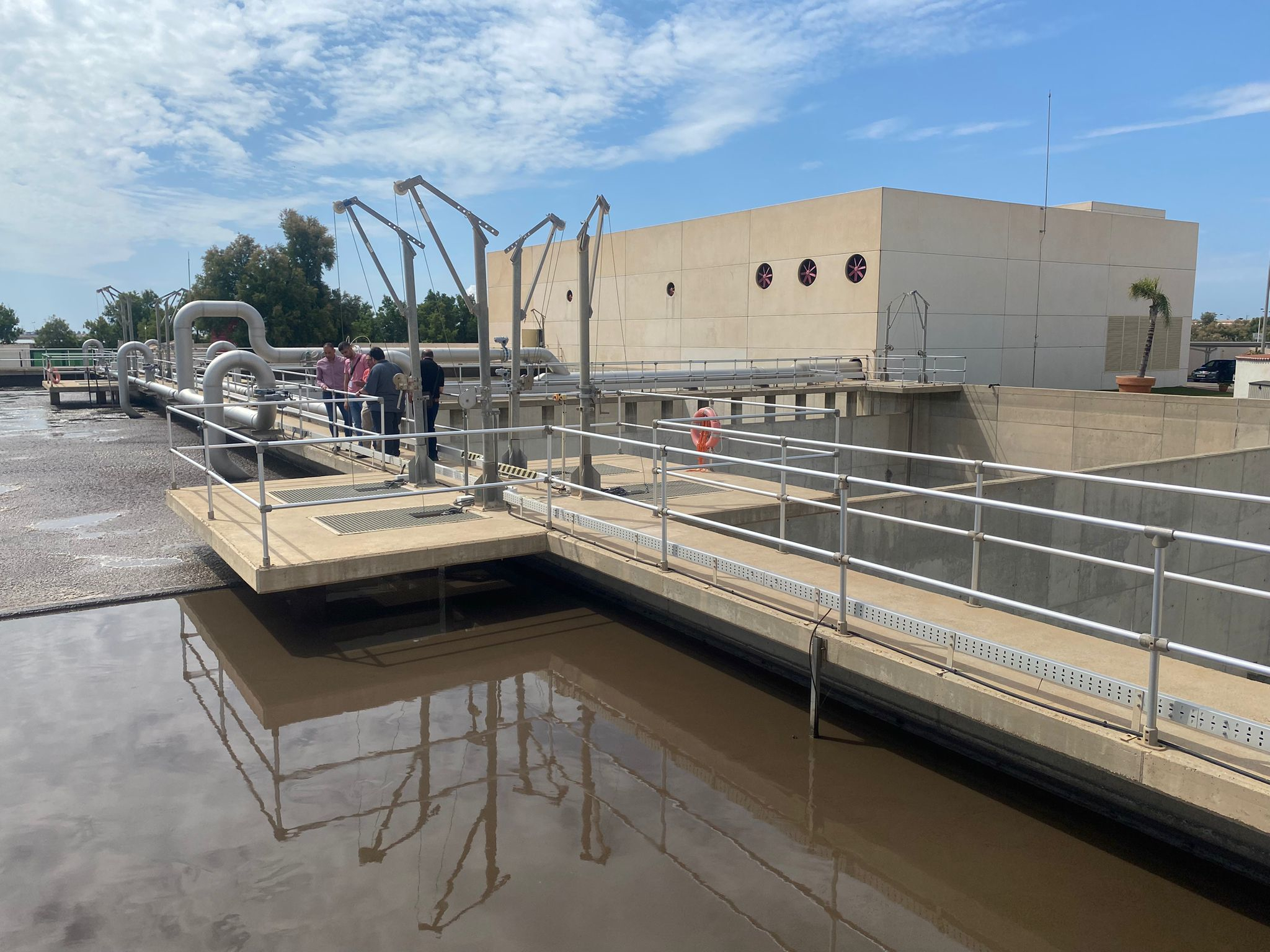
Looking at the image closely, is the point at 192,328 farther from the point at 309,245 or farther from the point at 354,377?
the point at 309,245

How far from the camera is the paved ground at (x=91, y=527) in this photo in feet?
28.9

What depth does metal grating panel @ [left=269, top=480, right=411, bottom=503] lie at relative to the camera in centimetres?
982

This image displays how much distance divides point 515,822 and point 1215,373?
43.3m

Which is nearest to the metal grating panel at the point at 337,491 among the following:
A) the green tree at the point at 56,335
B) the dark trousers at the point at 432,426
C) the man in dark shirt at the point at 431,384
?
the dark trousers at the point at 432,426

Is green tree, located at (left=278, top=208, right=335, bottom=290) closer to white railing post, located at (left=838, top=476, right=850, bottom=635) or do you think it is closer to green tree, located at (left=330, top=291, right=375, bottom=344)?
green tree, located at (left=330, top=291, right=375, bottom=344)

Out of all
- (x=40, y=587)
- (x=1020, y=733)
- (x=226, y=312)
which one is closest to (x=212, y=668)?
(x=40, y=587)

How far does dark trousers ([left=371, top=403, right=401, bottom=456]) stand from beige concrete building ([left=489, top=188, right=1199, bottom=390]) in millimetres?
17882

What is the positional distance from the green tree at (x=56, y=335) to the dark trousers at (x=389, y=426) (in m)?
75.9

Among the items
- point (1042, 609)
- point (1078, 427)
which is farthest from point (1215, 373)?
point (1042, 609)

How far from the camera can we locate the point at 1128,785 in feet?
15.0

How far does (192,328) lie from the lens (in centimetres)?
2533

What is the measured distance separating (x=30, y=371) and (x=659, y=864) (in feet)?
151

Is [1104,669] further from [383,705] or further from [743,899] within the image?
[383,705]

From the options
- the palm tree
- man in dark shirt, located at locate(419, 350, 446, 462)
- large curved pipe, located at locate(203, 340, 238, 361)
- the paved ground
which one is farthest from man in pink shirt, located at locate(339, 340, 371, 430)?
the palm tree
